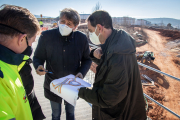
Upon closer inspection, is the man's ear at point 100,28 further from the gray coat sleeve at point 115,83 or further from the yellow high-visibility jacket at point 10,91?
the yellow high-visibility jacket at point 10,91

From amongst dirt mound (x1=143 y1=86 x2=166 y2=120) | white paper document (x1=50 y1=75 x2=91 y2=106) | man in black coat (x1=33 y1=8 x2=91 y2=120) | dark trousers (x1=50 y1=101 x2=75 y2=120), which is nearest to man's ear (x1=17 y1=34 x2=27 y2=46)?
white paper document (x1=50 y1=75 x2=91 y2=106)

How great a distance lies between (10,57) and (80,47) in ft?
4.18

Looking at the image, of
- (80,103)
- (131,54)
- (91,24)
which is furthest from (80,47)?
(80,103)

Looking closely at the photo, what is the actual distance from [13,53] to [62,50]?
3.40 ft

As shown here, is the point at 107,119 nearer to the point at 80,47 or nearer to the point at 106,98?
the point at 106,98

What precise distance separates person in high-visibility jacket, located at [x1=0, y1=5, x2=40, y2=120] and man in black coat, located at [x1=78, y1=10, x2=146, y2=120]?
67cm

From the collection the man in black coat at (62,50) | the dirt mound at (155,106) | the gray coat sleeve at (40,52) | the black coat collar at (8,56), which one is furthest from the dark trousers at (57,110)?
the dirt mound at (155,106)

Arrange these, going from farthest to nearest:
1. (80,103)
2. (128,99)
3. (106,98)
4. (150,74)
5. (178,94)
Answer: (150,74), (178,94), (80,103), (128,99), (106,98)

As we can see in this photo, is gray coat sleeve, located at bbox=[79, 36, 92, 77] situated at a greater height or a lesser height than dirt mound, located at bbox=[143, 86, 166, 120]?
greater

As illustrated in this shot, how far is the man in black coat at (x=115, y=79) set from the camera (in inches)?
45.7

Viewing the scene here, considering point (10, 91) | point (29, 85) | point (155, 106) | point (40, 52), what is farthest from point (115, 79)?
point (155, 106)

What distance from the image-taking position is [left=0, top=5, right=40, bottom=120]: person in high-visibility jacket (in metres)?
0.73

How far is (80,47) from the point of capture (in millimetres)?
2062

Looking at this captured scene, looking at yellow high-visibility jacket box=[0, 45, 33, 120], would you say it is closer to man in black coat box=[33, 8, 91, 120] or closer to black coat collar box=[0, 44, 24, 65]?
black coat collar box=[0, 44, 24, 65]
